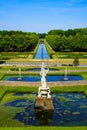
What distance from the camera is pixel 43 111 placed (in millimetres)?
21172

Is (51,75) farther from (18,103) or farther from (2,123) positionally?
(2,123)

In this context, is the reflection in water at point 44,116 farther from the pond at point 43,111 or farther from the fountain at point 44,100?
the fountain at point 44,100

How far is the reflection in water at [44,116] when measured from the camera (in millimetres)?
19130

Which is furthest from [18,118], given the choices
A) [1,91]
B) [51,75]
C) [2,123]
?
[51,75]

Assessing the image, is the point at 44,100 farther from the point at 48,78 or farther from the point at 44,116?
the point at 48,78

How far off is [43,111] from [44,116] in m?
0.93

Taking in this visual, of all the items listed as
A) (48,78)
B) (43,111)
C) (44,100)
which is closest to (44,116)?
(43,111)

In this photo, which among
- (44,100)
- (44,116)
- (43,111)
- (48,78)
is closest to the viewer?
(44,116)

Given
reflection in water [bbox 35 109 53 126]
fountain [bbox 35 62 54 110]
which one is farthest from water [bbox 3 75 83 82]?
reflection in water [bbox 35 109 53 126]

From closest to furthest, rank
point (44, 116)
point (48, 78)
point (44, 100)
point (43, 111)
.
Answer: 1. point (44, 116)
2. point (43, 111)
3. point (44, 100)
4. point (48, 78)

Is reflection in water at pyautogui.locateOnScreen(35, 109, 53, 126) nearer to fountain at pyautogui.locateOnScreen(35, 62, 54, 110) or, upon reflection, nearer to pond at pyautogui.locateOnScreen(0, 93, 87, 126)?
pond at pyautogui.locateOnScreen(0, 93, 87, 126)

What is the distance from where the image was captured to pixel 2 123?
18.9 m

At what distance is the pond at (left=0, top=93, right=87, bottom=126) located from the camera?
62.8 ft

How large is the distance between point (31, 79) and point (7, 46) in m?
37.0
